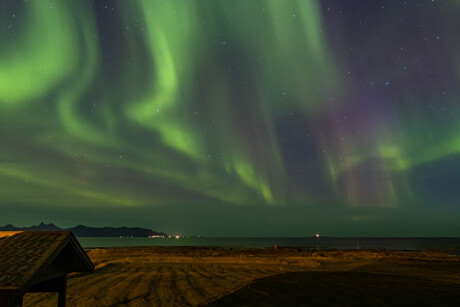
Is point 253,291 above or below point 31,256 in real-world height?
below

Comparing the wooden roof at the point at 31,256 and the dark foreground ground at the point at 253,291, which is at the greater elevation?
the wooden roof at the point at 31,256

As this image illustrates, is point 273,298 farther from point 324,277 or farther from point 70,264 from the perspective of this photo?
point 70,264

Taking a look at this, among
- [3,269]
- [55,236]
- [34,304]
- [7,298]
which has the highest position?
[55,236]

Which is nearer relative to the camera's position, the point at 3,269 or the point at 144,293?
the point at 3,269

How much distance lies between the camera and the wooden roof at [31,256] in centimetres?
669

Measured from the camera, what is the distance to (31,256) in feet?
24.6

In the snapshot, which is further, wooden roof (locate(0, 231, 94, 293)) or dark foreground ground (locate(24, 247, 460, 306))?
dark foreground ground (locate(24, 247, 460, 306))

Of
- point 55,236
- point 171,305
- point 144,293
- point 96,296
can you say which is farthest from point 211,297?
point 55,236

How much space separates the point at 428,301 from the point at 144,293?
19.3 m

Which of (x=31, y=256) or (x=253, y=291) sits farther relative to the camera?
(x=253, y=291)

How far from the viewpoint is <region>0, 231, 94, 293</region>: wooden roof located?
263 inches

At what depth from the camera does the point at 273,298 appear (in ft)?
79.6

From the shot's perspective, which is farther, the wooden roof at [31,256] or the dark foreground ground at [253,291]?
the dark foreground ground at [253,291]

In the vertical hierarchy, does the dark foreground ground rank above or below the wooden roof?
below
